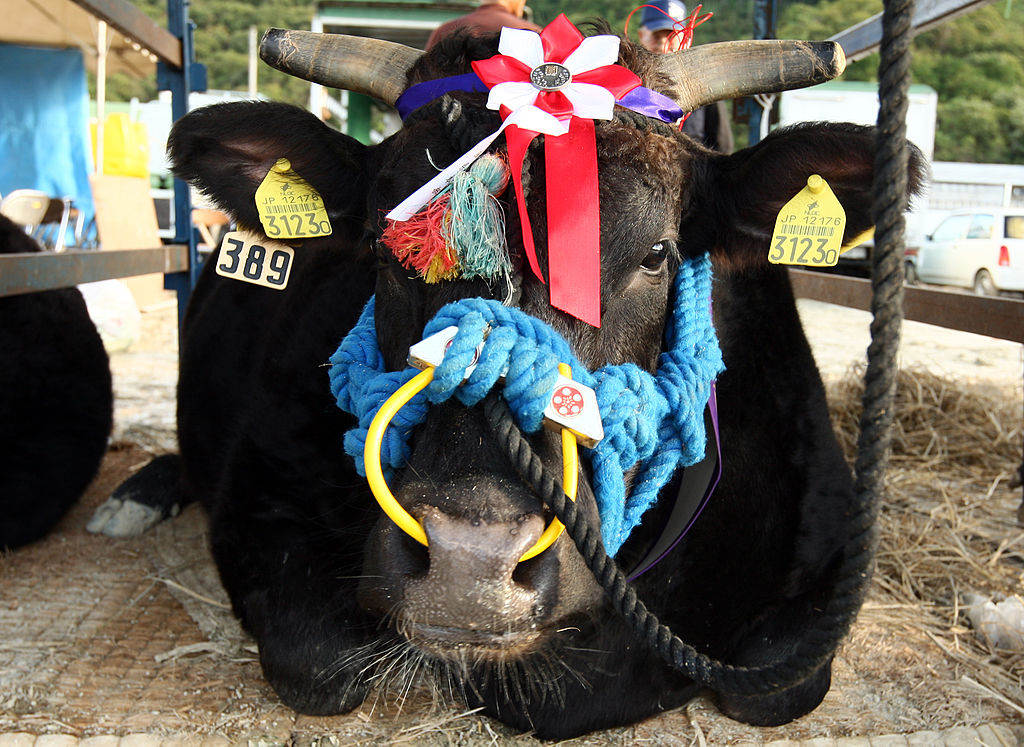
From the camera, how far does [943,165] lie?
24703 mm

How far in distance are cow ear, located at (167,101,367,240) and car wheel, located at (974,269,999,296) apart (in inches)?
590

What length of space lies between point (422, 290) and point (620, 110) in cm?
64

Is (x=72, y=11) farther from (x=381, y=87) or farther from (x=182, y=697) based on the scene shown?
(x=182, y=697)

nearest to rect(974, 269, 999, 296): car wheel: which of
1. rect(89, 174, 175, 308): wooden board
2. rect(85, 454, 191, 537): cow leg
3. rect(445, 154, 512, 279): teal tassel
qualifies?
rect(89, 174, 175, 308): wooden board

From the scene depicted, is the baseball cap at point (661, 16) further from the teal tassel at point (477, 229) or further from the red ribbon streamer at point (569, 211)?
the teal tassel at point (477, 229)

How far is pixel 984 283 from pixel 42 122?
15348 millimetres

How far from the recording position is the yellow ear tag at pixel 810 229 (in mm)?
2041

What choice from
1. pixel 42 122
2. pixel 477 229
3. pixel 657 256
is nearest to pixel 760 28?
pixel 657 256

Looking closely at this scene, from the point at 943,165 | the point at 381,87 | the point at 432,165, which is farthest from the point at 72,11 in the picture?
the point at 943,165

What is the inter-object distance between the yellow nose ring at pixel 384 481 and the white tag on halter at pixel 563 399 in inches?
0.9

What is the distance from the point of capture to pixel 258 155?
239 centimetres

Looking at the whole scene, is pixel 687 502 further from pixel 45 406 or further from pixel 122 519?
pixel 45 406

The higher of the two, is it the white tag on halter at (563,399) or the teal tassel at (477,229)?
the teal tassel at (477,229)

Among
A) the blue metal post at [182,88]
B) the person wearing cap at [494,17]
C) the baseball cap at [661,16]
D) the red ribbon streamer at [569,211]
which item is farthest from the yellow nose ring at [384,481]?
the baseball cap at [661,16]
